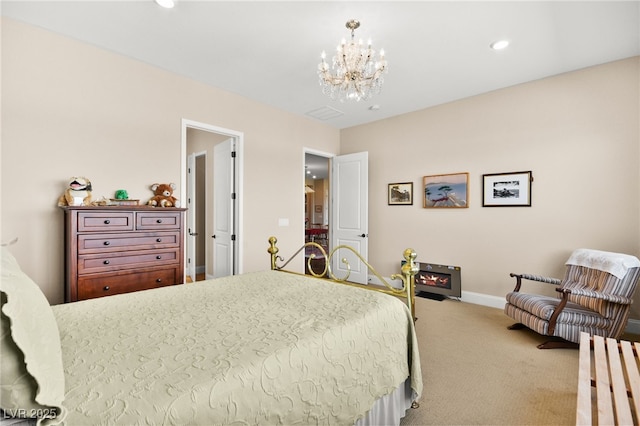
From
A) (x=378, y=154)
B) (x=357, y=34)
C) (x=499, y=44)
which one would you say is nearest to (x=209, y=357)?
(x=357, y=34)

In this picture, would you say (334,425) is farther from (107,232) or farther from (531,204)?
(531,204)

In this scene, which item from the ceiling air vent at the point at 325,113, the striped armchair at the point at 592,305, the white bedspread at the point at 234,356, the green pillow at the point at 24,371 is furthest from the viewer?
the ceiling air vent at the point at 325,113

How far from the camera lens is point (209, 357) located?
42.8 inches

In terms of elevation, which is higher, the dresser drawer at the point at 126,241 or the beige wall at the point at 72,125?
the beige wall at the point at 72,125

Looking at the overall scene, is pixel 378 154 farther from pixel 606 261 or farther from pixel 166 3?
pixel 166 3

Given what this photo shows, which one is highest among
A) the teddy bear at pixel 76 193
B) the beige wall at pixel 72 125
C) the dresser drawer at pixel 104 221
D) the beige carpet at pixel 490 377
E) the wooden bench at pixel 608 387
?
the beige wall at pixel 72 125

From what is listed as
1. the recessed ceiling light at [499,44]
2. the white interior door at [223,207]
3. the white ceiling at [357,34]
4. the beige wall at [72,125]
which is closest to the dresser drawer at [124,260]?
the beige wall at [72,125]

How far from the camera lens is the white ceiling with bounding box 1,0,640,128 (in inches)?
92.9

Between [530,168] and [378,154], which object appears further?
[378,154]

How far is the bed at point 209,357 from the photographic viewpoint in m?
0.79

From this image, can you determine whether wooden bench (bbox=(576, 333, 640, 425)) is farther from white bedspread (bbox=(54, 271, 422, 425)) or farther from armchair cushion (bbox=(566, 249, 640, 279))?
armchair cushion (bbox=(566, 249, 640, 279))

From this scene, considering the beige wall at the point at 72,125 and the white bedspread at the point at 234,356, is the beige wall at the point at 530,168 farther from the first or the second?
the beige wall at the point at 72,125

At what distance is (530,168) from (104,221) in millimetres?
4724

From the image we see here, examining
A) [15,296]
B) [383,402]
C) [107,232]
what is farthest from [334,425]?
[107,232]
